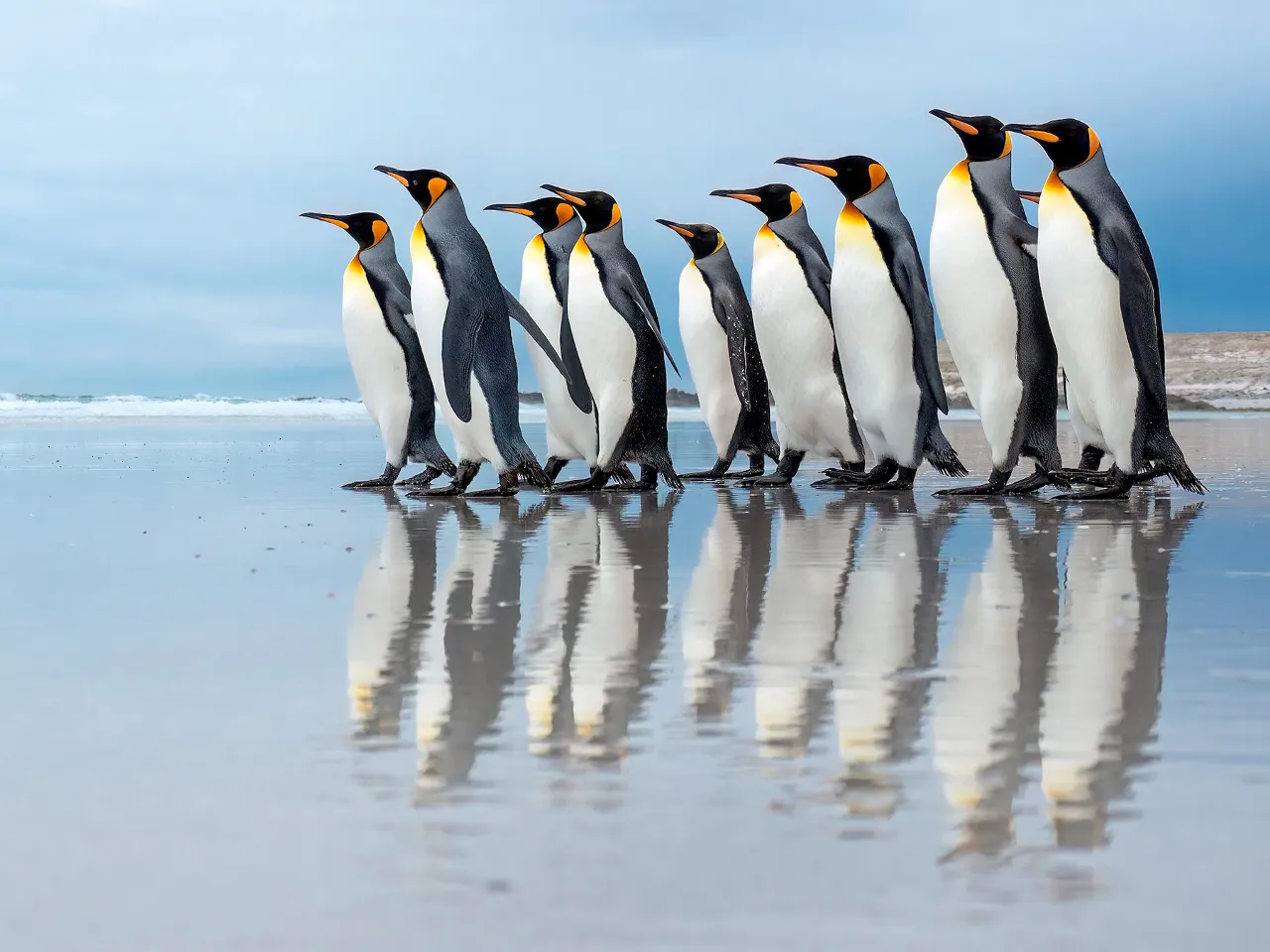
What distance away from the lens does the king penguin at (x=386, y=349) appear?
8.47 meters

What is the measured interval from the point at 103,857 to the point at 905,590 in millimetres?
2637

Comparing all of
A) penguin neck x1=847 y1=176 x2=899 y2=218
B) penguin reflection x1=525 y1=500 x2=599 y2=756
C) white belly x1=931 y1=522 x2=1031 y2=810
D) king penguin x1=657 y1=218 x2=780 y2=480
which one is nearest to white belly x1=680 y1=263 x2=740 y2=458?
king penguin x1=657 y1=218 x2=780 y2=480

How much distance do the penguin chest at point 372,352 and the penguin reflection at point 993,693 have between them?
4.73 metres

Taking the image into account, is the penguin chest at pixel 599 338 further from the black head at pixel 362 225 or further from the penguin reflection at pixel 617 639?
the penguin reflection at pixel 617 639

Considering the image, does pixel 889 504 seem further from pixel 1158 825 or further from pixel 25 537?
pixel 1158 825

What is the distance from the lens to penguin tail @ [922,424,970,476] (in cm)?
805

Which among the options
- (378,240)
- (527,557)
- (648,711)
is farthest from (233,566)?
(378,240)

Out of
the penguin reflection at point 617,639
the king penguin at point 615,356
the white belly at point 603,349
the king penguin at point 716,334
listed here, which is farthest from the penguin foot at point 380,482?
the penguin reflection at point 617,639

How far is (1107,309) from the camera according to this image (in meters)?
7.04

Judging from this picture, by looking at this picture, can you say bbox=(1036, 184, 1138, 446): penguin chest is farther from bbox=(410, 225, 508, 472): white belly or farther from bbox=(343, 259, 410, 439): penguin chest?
bbox=(343, 259, 410, 439): penguin chest

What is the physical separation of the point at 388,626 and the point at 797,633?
98 centimetres

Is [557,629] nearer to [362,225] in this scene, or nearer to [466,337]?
[466,337]

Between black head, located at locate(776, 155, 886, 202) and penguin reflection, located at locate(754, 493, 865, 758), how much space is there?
122 inches

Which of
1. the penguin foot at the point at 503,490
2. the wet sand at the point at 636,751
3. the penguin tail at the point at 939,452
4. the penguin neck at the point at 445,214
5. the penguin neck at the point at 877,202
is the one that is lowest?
the wet sand at the point at 636,751
